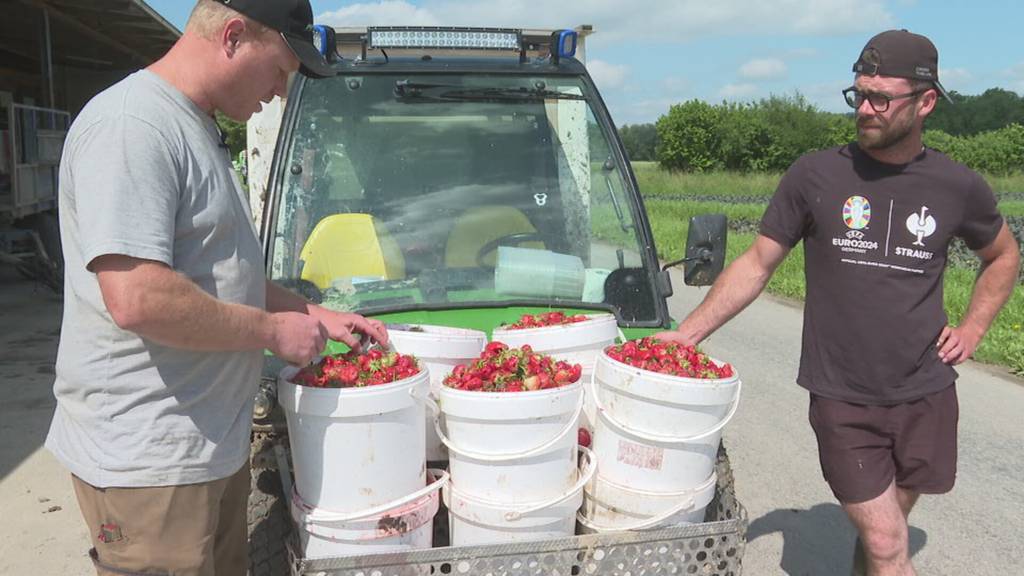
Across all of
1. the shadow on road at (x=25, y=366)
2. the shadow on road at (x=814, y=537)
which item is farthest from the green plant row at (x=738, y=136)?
the shadow on road at (x=814, y=537)

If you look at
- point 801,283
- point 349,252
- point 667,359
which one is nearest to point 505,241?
point 349,252

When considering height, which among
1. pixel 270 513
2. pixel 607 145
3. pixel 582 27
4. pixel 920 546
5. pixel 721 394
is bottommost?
pixel 920 546

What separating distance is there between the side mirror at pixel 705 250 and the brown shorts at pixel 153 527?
1.95 meters

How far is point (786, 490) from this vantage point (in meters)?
5.07

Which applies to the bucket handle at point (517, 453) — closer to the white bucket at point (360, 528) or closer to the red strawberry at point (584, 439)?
the white bucket at point (360, 528)

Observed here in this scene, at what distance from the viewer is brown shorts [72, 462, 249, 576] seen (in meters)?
2.10

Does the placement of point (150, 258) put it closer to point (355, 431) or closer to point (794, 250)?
point (355, 431)

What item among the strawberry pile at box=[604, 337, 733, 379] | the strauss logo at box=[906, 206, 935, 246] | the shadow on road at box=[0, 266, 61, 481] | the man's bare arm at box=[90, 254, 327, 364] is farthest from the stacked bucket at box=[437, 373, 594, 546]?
the shadow on road at box=[0, 266, 61, 481]

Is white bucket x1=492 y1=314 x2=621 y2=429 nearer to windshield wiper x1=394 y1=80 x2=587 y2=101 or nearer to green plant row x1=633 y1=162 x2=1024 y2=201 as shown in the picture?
windshield wiper x1=394 y1=80 x2=587 y2=101

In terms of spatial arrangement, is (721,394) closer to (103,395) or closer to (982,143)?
(103,395)

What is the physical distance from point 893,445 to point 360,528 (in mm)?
1959

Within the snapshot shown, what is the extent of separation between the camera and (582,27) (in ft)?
18.5

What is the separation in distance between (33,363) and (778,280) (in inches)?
385

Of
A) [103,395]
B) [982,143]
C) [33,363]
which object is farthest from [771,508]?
[982,143]
